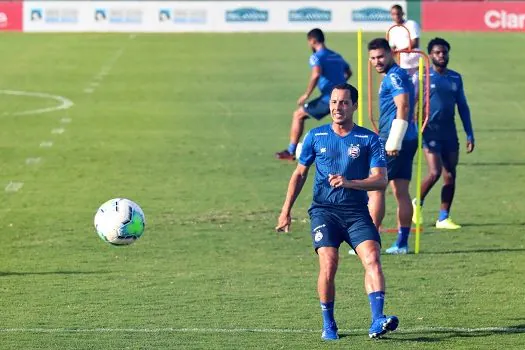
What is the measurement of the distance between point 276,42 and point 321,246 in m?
32.9

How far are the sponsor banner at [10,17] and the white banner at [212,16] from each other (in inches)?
18.4

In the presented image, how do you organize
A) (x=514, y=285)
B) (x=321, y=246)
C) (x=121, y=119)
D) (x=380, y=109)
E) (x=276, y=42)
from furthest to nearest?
(x=276, y=42), (x=121, y=119), (x=380, y=109), (x=514, y=285), (x=321, y=246)

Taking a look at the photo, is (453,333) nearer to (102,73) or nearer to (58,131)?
(58,131)

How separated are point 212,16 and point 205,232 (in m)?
32.4

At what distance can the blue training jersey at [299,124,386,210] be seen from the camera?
37.1 ft

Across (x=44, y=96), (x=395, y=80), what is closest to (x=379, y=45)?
(x=395, y=80)

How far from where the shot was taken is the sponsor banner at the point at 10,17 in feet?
159

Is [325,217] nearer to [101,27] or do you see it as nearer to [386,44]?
[386,44]

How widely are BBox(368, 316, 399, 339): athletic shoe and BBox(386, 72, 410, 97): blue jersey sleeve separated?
3630 millimetres

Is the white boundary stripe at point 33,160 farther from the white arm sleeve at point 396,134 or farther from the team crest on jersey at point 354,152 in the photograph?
the team crest on jersey at point 354,152

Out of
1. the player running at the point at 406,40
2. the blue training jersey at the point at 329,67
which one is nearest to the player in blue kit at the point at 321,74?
the blue training jersey at the point at 329,67

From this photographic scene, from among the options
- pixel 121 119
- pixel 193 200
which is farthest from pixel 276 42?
pixel 193 200

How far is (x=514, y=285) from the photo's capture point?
13.4m

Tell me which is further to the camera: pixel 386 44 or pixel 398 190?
pixel 398 190
